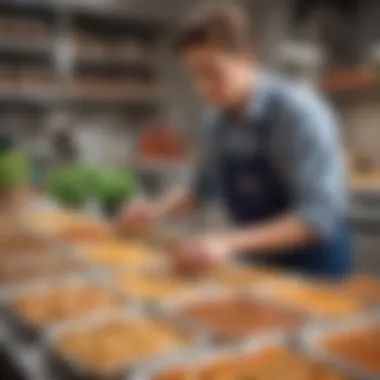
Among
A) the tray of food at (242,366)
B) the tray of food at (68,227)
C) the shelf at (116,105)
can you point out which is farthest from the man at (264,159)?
the shelf at (116,105)

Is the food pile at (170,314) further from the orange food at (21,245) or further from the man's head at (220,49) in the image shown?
the man's head at (220,49)

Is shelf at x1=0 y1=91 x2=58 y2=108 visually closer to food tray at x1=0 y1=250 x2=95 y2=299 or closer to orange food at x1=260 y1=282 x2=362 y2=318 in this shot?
food tray at x1=0 y1=250 x2=95 y2=299

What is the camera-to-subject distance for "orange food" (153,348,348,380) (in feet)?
1.81

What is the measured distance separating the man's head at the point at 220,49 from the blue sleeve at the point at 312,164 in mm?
106

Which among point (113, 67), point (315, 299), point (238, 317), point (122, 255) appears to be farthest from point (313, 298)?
point (113, 67)

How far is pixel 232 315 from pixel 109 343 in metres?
0.16

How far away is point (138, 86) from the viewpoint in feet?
6.51

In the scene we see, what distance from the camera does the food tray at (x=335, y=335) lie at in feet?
1.79

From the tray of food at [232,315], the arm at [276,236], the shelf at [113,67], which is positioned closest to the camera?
the tray of food at [232,315]

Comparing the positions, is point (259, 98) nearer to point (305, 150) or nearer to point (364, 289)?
point (305, 150)

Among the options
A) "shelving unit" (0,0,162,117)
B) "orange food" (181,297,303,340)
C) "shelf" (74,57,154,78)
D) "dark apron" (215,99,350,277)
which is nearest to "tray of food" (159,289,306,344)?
"orange food" (181,297,303,340)

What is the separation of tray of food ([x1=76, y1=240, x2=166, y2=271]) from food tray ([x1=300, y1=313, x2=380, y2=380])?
342 millimetres

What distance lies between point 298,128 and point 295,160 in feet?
0.17

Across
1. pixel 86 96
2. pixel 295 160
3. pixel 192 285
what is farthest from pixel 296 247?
pixel 86 96
